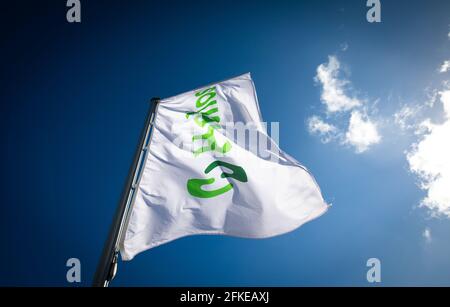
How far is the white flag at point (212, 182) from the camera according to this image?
13.6 feet

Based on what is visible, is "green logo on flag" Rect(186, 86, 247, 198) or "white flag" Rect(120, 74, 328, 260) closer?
"white flag" Rect(120, 74, 328, 260)

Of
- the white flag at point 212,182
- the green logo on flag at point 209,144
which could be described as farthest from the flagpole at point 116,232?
the green logo on flag at point 209,144

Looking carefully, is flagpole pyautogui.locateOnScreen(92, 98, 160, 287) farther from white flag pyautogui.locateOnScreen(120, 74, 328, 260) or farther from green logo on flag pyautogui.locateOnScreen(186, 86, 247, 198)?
green logo on flag pyautogui.locateOnScreen(186, 86, 247, 198)

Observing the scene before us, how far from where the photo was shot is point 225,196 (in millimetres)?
4664

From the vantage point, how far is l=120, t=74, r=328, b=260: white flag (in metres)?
4.15

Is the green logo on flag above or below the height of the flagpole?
above

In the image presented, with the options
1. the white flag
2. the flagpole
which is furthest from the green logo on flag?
the flagpole

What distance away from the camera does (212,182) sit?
4660 millimetres

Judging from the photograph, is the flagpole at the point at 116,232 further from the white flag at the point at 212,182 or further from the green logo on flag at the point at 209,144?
the green logo on flag at the point at 209,144

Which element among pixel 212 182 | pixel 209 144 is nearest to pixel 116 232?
pixel 212 182

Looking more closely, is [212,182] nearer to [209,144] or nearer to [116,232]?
[209,144]
